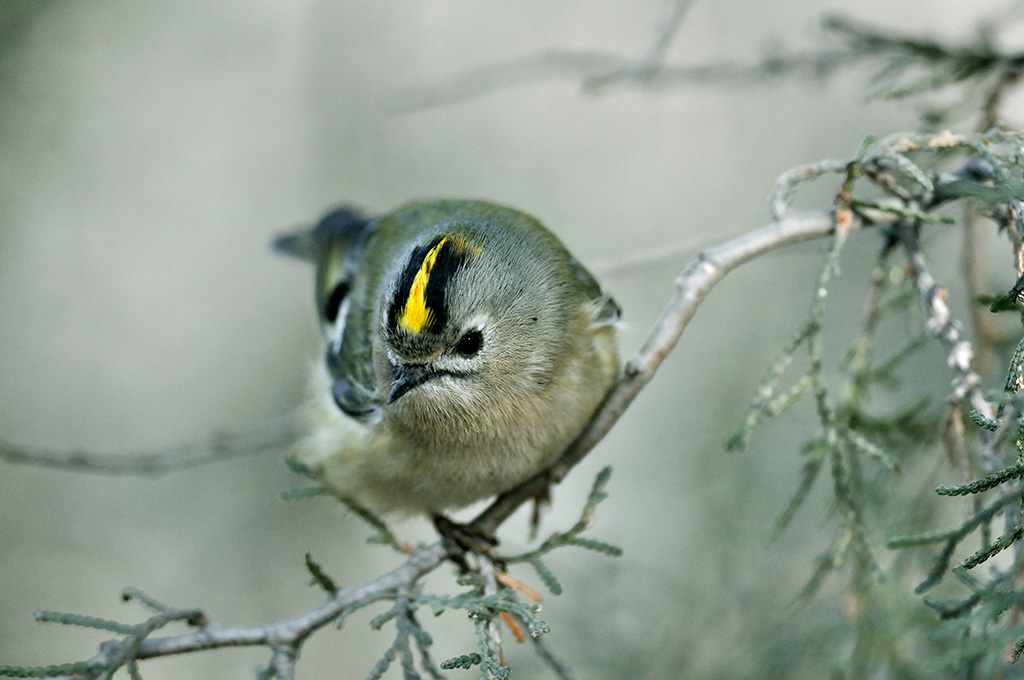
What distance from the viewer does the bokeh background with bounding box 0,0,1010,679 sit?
4.82m

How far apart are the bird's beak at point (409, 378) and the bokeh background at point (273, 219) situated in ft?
7.21

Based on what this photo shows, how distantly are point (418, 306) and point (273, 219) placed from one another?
4528mm

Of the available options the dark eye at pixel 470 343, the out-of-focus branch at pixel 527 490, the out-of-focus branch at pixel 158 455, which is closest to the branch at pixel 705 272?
the out-of-focus branch at pixel 527 490

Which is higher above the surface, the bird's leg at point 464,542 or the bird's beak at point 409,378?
the bird's beak at point 409,378

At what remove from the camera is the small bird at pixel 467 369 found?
2.02 meters

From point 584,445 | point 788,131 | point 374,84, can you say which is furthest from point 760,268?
point 584,445

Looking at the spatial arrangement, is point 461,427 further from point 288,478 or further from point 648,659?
point 288,478

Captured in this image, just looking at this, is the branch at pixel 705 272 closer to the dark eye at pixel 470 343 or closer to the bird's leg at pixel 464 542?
the dark eye at pixel 470 343

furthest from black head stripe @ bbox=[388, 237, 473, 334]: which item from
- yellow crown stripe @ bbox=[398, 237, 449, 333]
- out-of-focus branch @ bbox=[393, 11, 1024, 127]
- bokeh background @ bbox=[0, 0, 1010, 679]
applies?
bokeh background @ bbox=[0, 0, 1010, 679]

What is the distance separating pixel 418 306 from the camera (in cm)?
197

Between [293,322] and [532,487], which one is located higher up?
[293,322]

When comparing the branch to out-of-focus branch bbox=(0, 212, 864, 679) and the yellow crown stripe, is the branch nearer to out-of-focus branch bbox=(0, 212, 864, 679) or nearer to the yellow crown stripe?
out-of-focus branch bbox=(0, 212, 864, 679)

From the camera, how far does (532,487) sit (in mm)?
2248

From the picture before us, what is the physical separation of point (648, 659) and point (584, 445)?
1122 mm
